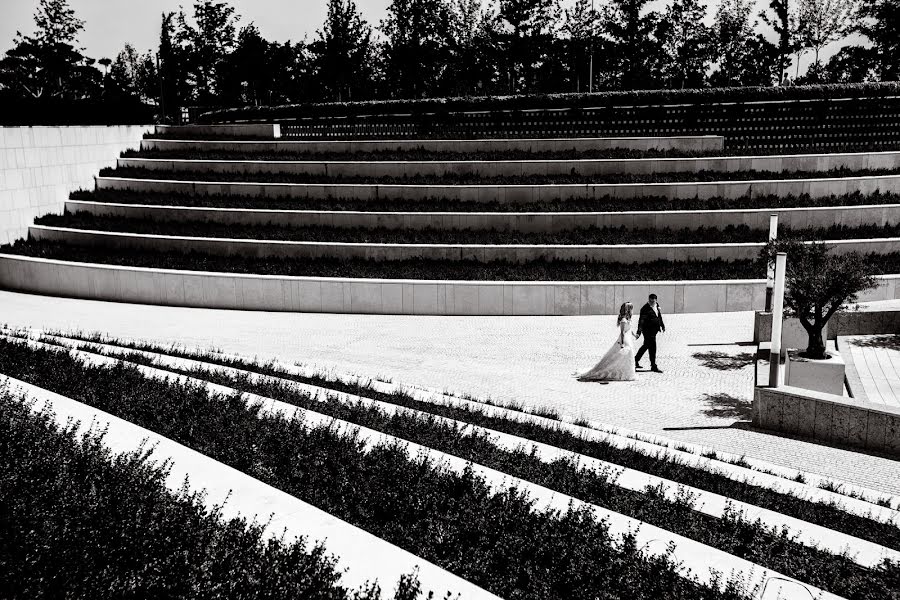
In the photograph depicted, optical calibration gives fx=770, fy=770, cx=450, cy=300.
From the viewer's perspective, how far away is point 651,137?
23469 millimetres

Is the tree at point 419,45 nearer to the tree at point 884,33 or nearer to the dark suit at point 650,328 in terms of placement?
the tree at point 884,33

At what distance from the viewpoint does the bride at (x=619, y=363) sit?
12320 mm

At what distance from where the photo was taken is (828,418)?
32.2 ft

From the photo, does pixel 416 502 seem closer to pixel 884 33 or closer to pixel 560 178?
pixel 560 178

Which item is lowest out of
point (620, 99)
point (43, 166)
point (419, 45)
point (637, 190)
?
point (637, 190)

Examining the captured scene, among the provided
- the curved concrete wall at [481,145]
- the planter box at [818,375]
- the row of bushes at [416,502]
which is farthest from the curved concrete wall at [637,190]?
the row of bushes at [416,502]

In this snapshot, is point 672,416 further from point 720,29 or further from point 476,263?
point 720,29

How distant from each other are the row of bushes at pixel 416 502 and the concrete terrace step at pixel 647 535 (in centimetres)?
13

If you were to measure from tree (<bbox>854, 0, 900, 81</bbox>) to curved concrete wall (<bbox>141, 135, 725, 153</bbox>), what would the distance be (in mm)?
22038

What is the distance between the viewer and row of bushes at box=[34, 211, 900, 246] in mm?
18500

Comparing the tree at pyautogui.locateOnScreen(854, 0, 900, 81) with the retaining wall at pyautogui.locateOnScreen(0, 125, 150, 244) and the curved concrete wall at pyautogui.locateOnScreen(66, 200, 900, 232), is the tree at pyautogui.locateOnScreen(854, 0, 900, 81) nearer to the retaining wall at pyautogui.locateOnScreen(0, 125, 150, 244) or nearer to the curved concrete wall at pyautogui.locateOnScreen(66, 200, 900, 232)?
the curved concrete wall at pyautogui.locateOnScreen(66, 200, 900, 232)

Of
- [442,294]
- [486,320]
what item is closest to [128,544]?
[486,320]

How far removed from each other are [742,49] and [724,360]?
36947 mm

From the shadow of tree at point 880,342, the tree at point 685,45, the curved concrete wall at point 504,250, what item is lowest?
the shadow of tree at point 880,342
